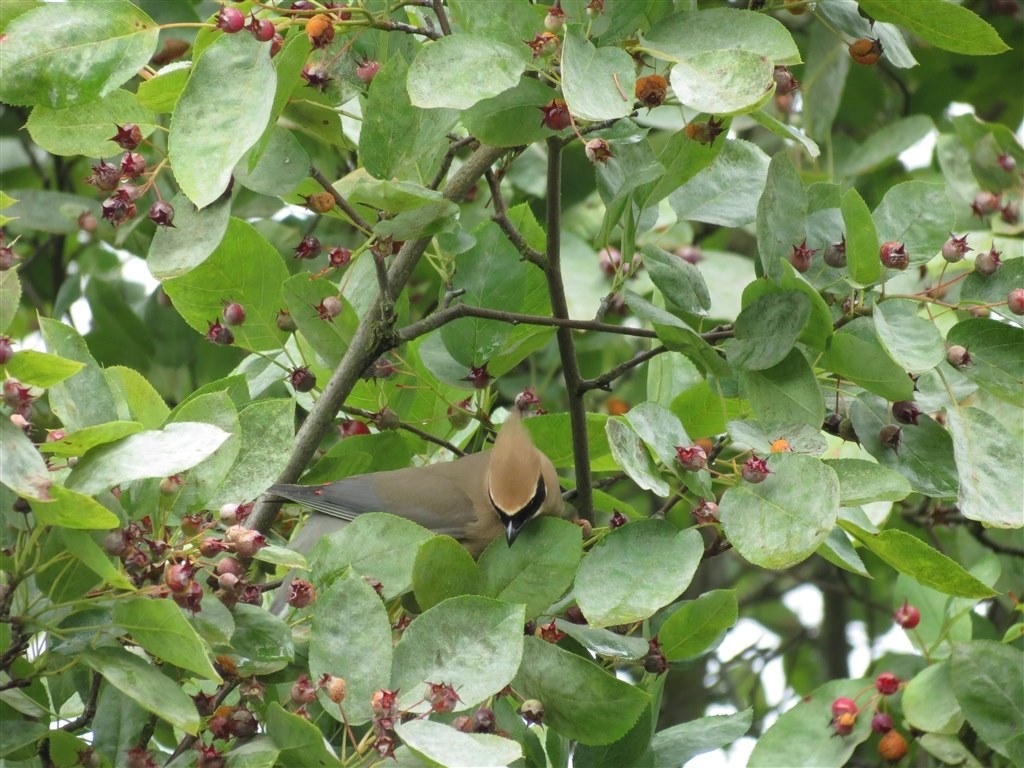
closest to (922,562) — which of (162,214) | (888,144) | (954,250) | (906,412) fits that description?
(906,412)

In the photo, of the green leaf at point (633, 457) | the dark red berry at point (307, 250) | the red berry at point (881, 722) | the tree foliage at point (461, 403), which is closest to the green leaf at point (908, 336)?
the tree foliage at point (461, 403)

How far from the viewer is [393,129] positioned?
2514mm

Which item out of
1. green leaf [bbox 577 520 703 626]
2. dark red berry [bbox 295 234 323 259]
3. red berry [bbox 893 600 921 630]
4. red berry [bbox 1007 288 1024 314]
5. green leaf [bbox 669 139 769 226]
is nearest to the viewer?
green leaf [bbox 577 520 703 626]

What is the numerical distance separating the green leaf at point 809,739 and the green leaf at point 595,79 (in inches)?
59.1

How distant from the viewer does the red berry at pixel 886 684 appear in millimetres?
3301

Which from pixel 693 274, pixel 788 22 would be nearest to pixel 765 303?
pixel 693 274

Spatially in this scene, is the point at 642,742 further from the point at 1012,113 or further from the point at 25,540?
the point at 1012,113

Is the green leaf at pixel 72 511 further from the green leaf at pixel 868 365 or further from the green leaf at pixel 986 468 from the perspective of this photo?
the green leaf at pixel 986 468

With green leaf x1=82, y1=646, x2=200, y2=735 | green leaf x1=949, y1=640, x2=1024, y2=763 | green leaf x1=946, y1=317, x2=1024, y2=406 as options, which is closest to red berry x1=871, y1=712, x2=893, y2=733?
green leaf x1=949, y1=640, x2=1024, y2=763

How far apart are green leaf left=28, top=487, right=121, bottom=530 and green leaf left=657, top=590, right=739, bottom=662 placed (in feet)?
3.60

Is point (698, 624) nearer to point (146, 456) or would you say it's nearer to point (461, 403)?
point (461, 403)

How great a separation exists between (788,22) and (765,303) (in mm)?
3354

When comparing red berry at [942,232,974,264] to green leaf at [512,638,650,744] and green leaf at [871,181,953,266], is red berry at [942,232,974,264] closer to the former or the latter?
green leaf at [871,181,953,266]

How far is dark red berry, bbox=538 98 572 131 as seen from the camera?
2.42m
